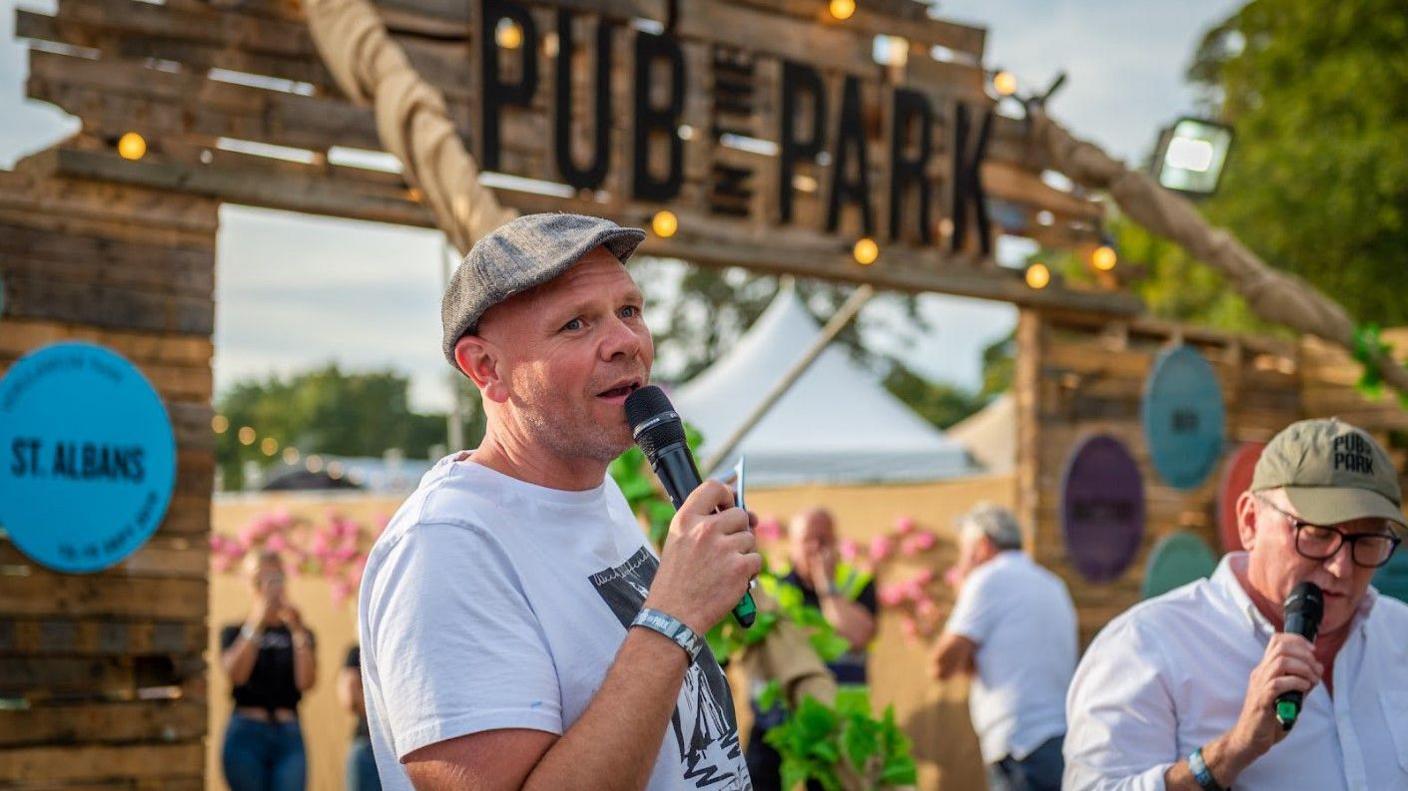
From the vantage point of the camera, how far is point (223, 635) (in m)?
6.10

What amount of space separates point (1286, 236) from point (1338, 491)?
1559cm

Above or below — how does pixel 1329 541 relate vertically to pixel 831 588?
above

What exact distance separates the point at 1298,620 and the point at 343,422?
60358mm

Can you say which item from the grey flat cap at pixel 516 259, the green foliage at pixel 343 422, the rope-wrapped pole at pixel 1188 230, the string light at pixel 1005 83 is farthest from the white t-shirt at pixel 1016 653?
the green foliage at pixel 343 422

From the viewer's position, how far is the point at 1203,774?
7.29 ft

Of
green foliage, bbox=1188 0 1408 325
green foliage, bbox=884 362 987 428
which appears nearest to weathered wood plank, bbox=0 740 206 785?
green foliage, bbox=1188 0 1408 325

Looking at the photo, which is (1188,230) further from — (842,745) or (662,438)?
(662,438)

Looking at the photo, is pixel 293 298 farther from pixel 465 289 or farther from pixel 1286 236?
pixel 465 289

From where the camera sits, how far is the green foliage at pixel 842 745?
405cm

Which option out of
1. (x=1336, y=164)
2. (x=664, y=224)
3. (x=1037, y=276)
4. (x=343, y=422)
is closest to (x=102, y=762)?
(x=664, y=224)

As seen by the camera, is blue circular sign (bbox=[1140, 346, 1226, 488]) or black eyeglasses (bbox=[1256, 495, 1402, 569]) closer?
black eyeglasses (bbox=[1256, 495, 1402, 569])

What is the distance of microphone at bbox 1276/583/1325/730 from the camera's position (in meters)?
2.08

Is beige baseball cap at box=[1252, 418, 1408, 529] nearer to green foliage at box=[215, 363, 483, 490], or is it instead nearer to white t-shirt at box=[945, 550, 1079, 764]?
white t-shirt at box=[945, 550, 1079, 764]

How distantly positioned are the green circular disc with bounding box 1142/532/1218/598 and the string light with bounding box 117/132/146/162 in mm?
5056
